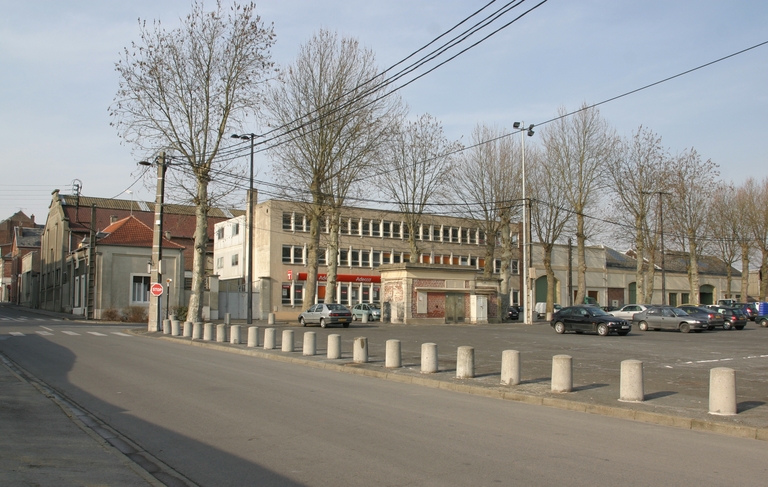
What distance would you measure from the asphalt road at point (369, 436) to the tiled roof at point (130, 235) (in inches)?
1666

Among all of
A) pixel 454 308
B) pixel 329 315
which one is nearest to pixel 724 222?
pixel 454 308

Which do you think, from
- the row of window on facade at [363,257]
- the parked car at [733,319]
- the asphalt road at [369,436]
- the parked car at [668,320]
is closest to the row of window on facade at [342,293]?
the row of window on facade at [363,257]

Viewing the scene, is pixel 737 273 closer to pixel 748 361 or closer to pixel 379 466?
pixel 748 361

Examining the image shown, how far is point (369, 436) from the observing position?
8.34m

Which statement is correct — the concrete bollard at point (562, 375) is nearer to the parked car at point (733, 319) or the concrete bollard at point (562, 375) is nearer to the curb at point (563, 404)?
the curb at point (563, 404)

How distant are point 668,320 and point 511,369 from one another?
26.3 meters

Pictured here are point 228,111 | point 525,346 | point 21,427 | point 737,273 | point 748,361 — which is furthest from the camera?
point 737,273

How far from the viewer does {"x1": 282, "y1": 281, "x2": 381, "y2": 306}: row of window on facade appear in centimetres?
6188

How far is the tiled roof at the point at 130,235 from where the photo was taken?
55.4m

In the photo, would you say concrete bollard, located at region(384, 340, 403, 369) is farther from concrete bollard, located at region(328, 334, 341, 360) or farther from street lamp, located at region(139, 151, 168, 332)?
street lamp, located at region(139, 151, 168, 332)

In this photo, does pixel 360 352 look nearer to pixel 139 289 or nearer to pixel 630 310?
pixel 630 310

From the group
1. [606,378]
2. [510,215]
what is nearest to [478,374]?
[606,378]

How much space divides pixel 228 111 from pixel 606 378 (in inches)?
1023

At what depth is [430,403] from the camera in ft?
37.8
